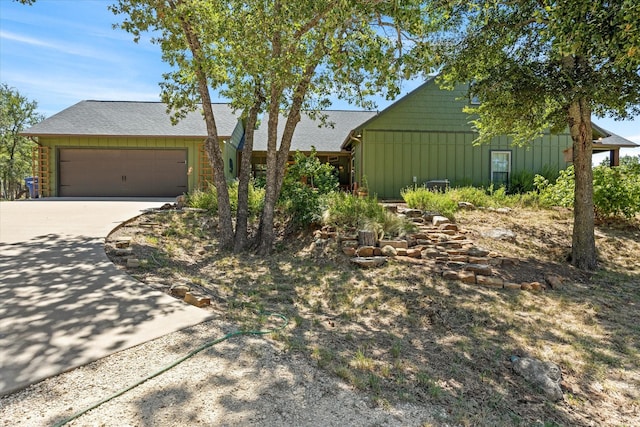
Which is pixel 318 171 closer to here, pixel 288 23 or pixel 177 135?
pixel 288 23

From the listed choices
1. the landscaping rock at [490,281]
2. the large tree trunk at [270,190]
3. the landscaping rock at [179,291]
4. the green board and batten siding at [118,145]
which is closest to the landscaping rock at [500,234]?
the landscaping rock at [490,281]

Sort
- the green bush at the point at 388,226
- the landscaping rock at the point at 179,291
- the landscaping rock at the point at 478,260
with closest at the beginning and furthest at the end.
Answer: the landscaping rock at the point at 179,291
the landscaping rock at the point at 478,260
the green bush at the point at 388,226

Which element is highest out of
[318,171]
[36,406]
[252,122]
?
[252,122]

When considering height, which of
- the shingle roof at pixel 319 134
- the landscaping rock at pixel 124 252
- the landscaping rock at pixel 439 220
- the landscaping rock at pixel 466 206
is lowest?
the landscaping rock at pixel 124 252

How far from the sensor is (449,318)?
4262 millimetres

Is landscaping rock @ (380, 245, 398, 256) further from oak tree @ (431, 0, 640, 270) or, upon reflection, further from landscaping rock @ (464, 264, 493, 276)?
oak tree @ (431, 0, 640, 270)

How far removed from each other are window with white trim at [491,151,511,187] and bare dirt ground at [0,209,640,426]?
6081 millimetres

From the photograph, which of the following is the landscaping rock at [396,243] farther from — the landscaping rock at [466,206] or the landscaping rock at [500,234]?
the landscaping rock at [466,206]

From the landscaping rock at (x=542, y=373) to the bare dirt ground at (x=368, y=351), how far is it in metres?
0.08

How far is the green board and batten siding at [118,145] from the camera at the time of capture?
1452 cm

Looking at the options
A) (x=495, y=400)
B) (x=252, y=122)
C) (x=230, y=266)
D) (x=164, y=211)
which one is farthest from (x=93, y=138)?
(x=495, y=400)

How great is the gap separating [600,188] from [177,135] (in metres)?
13.3

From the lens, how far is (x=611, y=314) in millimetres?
4578

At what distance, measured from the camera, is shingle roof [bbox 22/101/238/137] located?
14.2 meters
